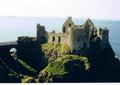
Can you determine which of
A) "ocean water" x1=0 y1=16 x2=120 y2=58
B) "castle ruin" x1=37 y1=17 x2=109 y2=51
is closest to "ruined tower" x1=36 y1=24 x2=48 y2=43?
"castle ruin" x1=37 y1=17 x2=109 y2=51

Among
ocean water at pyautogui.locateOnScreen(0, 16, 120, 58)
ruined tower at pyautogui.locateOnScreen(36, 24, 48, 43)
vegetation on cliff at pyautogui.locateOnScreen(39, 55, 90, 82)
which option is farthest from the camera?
ruined tower at pyautogui.locateOnScreen(36, 24, 48, 43)

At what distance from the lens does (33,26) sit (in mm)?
10586

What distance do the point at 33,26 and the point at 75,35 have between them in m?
0.91

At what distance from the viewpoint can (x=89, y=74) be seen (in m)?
10.6

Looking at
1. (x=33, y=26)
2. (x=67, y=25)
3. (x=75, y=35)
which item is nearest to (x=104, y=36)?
(x=75, y=35)

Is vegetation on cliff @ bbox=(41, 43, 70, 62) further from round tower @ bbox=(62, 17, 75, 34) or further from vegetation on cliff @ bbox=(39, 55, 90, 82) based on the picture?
round tower @ bbox=(62, 17, 75, 34)

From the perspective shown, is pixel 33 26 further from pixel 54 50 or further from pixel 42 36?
pixel 54 50

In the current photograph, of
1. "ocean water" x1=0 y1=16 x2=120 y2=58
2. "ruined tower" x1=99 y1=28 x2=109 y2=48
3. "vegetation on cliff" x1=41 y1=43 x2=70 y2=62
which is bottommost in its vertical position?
"vegetation on cliff" x1=41 y1=43 x2=70 y2=62

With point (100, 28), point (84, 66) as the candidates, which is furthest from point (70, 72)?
point (100, 28)

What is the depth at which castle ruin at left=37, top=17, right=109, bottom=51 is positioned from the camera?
10.6m

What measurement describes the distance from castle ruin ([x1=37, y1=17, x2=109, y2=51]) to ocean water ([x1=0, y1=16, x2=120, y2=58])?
0.09 meters

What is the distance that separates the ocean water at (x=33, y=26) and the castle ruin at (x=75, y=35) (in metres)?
0.09

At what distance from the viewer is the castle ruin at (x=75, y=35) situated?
10.6m

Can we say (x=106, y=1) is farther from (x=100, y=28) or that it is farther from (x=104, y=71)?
(x=104, y=71)
